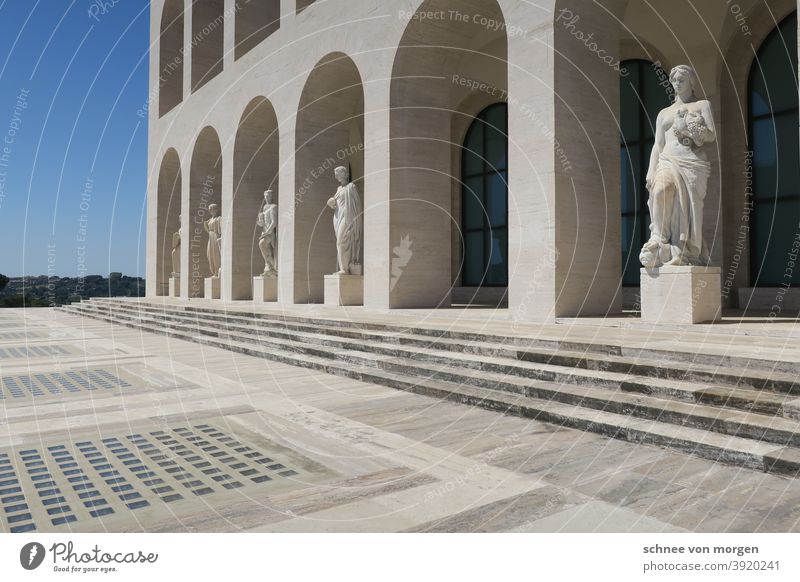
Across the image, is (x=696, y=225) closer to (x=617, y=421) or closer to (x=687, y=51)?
(x=617, y=421)

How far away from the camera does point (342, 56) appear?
14.5 metres

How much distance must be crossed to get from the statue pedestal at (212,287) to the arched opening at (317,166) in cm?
613

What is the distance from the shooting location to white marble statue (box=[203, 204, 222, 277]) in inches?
832

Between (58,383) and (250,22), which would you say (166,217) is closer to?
(250,22)

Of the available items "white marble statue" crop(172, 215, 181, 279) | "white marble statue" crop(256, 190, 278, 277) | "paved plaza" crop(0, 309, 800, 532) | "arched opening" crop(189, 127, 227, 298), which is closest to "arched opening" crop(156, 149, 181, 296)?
"white marble statue" crop(172, 215, 181, 279)

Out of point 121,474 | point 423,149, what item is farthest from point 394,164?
point 121,474

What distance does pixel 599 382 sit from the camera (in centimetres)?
498

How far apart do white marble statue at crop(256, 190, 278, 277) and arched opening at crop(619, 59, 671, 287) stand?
9860 millimetres

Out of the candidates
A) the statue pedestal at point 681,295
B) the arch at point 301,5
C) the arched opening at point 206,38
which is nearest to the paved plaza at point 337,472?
the statue pedestal at point 681,295

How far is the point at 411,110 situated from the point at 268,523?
11.1 meters

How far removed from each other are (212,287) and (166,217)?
754 cm

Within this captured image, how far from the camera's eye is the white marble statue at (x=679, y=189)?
7.52 m

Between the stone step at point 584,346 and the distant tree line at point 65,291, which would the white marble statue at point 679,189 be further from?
the distant tree line at point 65,291

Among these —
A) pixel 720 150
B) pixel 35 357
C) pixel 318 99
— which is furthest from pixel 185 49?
pixel 720 150
